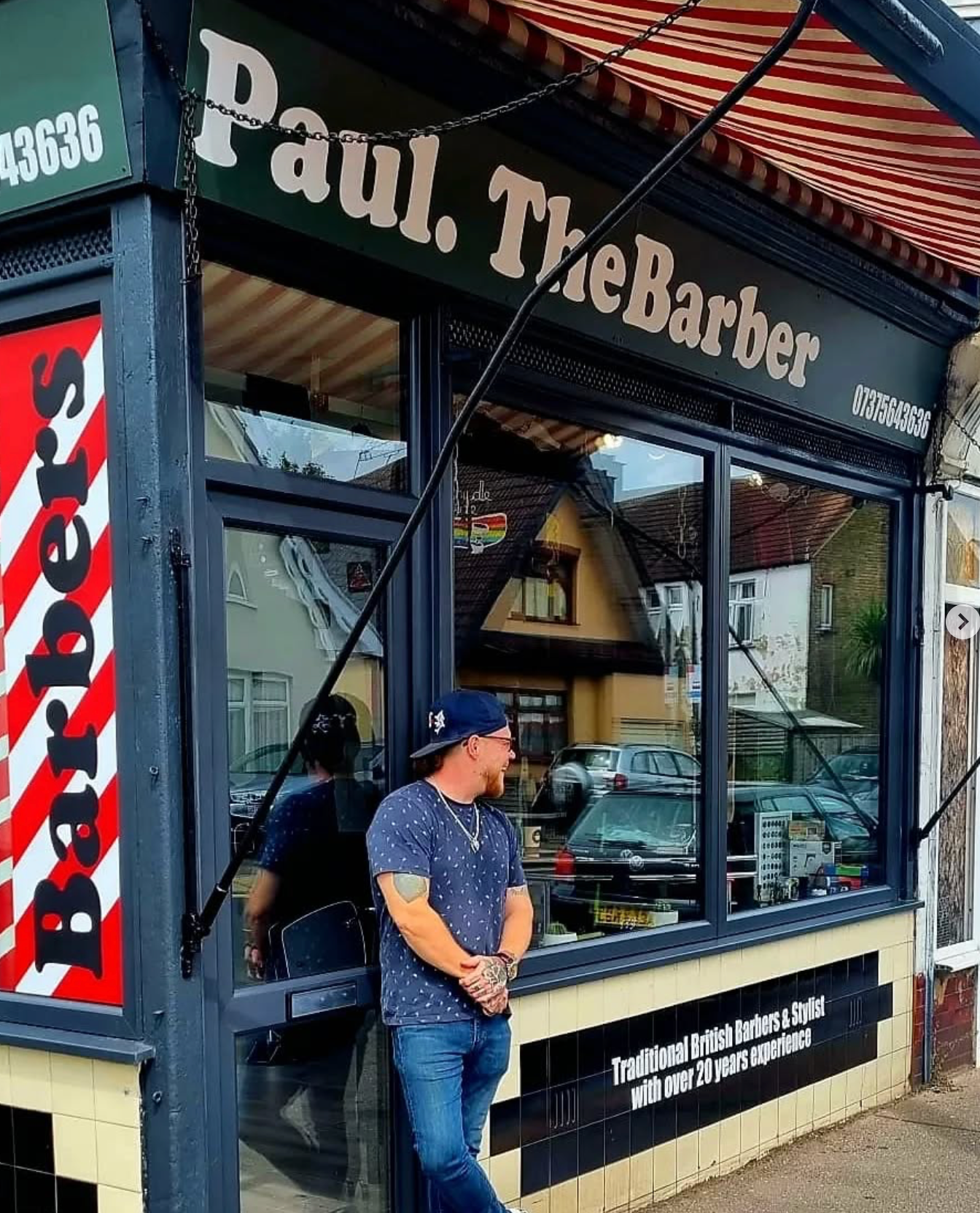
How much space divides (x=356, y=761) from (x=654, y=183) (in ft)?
5.89

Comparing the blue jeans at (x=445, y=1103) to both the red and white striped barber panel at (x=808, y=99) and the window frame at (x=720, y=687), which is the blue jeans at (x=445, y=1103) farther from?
the red and white striped barber panel at (x=808, y=99)

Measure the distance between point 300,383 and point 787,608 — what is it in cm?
320

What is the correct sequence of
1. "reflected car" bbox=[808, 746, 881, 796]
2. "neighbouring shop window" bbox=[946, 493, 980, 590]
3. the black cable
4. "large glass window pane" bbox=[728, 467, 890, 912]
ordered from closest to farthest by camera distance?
1. the black cable
2. "large glass window pane" bbox=[728, 467, 890, 912]
3. "reflected car" bbox=[808, 746, 881, 796]
4. "neighbouring shop window" bbox=[946, 493, 980, 590]

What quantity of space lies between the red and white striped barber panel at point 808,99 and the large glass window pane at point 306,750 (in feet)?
5.03

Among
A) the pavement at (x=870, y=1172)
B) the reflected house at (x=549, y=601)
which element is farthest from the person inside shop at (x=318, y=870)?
the pavement at (x=870, y=1172)

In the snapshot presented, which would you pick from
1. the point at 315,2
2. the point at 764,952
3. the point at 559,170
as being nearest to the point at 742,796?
the point at 764,952

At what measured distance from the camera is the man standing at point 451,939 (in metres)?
3.20

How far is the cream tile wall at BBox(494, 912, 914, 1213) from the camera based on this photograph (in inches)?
159

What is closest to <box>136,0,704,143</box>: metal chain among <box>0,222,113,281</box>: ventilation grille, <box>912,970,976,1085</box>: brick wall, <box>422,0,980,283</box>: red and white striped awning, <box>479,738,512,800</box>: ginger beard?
<box>422,0,980,283</box>: red and white striped awning

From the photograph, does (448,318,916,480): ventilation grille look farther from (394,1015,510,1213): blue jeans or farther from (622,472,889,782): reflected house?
(394,1015,510,1213): blue jeans

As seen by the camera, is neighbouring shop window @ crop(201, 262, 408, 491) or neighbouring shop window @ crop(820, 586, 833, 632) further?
neighbouring shop window @ crop(820, 586, 833, 632)

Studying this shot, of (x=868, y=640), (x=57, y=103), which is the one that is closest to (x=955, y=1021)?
(x=868, y=640)

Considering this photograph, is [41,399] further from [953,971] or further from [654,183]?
[953,971]

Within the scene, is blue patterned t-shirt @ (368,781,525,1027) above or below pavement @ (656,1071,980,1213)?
A: above
